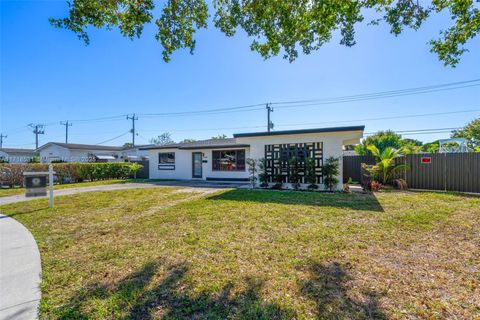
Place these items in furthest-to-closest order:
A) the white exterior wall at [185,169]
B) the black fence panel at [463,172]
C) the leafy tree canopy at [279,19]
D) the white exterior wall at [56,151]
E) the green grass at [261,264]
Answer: the white exterior wall at [56,151], the white exterior wall at [185,169], the black fence panel at [463,172], the leafy tree canopy at [279,19], the green grass at [261,264]

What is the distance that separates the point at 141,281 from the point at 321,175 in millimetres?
10388

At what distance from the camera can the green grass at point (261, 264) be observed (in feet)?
8.34

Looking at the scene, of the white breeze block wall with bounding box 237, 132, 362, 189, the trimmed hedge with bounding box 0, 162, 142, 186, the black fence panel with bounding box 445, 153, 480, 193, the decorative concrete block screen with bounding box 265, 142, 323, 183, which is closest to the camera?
the black fence panel with bounding box 445, 153, 480, 193

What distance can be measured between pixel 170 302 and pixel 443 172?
45.1 ft

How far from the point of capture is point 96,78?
16.7m

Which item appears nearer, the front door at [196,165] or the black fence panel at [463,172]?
the black fence panel at [463,172]

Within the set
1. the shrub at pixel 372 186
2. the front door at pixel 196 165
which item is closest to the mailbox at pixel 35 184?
the front door at pixel 196 165

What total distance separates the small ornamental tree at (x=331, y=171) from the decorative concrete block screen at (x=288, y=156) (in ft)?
1.70

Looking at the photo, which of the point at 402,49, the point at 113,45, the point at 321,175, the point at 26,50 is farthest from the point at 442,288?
the point at 26,50

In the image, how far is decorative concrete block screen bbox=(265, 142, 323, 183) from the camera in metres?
11.9

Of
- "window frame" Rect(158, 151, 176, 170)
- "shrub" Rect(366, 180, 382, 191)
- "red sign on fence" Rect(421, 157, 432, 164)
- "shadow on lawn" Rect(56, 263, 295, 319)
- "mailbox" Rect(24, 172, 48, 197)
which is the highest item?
"red sign on fence" Rect(421, 157, 432, 164)

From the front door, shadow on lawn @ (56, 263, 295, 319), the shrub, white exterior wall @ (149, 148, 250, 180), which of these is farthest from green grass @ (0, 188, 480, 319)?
the front door

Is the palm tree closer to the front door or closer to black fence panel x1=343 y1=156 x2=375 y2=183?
black fence panel x1=343 y1=156 x2=375 y2=183

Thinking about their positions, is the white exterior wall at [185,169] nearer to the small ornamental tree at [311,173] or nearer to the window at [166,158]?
the window at [166,158]
